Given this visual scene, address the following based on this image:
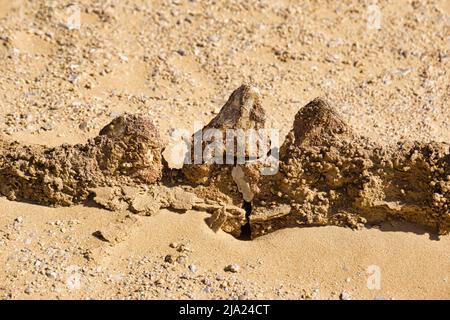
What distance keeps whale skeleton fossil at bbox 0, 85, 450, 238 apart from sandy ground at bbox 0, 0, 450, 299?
0.32 feet

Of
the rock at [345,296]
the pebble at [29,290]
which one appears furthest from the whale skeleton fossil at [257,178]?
the pebble at [29,290]

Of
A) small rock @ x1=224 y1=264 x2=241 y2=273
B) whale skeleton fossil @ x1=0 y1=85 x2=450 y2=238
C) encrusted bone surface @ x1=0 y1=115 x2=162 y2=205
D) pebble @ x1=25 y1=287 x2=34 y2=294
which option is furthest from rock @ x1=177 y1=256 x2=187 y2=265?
pebble @ x1=25 y1=287 x2=34 y2=294

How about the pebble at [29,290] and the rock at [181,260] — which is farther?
the rock at [181,260]

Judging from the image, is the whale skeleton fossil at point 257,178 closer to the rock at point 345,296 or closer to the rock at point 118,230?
the rock at point 118,230

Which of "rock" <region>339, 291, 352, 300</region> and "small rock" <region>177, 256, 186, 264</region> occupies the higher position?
"small rock" <region>177, 256, 186, 264</region>

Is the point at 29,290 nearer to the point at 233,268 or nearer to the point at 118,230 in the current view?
the point at 118,230

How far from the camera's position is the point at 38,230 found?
4.90m

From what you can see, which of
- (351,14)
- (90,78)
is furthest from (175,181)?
(351,14)

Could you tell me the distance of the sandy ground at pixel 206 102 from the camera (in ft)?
15.4

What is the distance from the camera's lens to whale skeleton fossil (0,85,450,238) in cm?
492

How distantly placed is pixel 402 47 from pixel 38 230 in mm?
4151

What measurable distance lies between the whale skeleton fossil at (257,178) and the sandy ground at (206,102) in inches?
3.8

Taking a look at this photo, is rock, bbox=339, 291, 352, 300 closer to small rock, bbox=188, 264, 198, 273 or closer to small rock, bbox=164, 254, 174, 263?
small rock, bbox=188, 264, 198, 273

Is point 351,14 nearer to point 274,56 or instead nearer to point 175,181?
point 274,56
